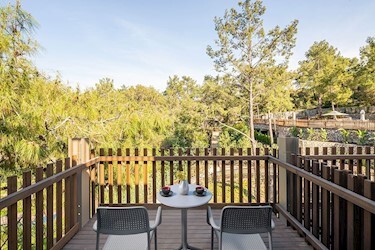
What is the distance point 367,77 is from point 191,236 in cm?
2577

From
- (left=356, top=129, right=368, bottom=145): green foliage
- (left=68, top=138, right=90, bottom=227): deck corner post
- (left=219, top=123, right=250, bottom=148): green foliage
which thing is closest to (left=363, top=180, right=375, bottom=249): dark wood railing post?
(left=68, top=138, right=90, bottom=227): deck corner post

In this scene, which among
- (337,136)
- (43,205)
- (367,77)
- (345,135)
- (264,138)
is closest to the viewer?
(43,205)

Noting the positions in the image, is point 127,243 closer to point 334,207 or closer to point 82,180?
point 82,180

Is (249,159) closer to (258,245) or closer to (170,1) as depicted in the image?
(258,245)

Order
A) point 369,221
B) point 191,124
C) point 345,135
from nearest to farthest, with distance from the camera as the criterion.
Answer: point 369,221
point 191,124
point 345,135

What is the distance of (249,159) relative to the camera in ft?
11.5

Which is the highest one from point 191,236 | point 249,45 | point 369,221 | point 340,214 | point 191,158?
point 249,45

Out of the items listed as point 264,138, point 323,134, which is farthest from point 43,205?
point 264,138

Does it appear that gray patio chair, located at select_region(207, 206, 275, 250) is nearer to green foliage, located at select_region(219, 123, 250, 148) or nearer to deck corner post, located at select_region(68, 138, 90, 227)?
deck corner post, located at select_region(68, 138, 90, 227)

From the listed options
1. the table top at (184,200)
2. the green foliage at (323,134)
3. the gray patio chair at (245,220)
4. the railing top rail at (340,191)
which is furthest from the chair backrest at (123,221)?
the green foliage at (323,134)

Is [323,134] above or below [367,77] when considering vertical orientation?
below

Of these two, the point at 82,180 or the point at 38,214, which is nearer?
the point at 38,214

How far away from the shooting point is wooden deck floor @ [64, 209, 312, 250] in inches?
98.8

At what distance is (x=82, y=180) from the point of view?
307 cm
